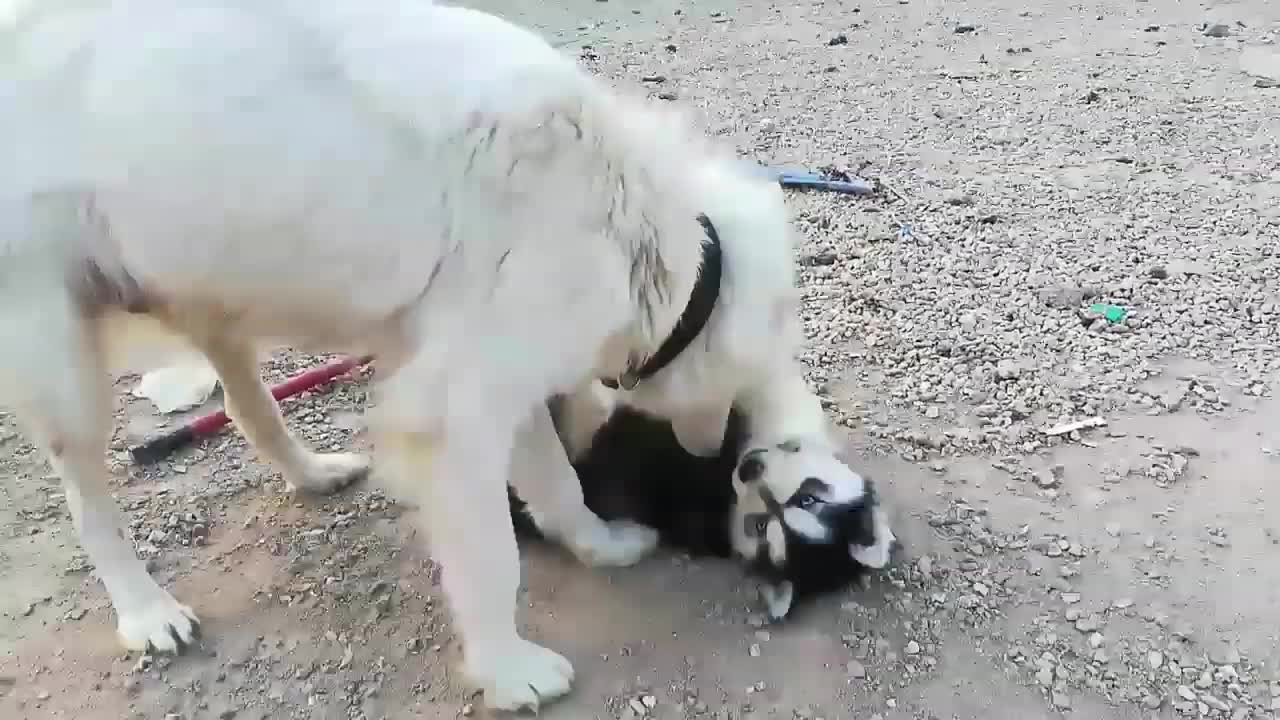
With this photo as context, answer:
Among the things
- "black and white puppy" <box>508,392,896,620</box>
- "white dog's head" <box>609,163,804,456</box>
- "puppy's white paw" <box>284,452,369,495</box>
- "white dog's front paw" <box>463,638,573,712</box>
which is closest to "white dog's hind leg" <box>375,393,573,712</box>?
"white dog's front paw" <box>463,638,573,712</box>

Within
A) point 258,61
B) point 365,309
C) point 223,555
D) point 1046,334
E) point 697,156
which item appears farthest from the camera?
point 1046,334

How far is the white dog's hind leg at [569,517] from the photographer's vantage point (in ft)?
7.98

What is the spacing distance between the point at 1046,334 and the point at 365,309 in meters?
2.08

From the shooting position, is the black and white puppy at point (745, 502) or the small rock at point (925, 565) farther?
the small rock at point (925, 565)

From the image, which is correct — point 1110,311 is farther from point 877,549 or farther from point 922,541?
point 877,549

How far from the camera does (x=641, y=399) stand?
2355 millimetres

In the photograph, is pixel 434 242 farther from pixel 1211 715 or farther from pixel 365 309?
pixel 1211 715

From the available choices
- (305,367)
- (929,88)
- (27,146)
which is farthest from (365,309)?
(929,88)

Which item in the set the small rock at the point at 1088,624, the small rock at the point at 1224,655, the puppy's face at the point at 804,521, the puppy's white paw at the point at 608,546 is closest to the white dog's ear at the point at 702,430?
the puppy's face at the point at 804,521

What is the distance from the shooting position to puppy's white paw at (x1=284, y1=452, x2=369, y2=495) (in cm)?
277

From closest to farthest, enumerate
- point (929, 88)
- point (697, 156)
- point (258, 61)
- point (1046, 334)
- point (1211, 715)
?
1. point (258, 61)
2. point (1211, 715)
3. point (697, 156)
4. point (1046, 334)
5. point (929, 88)

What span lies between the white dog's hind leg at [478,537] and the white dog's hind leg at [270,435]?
0.62 metres

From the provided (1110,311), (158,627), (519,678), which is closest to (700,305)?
(519,678)

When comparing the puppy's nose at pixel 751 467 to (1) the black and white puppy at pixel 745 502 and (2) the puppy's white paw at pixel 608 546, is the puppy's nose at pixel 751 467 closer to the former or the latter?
(1) the black and white puppy at pixel 745 502
